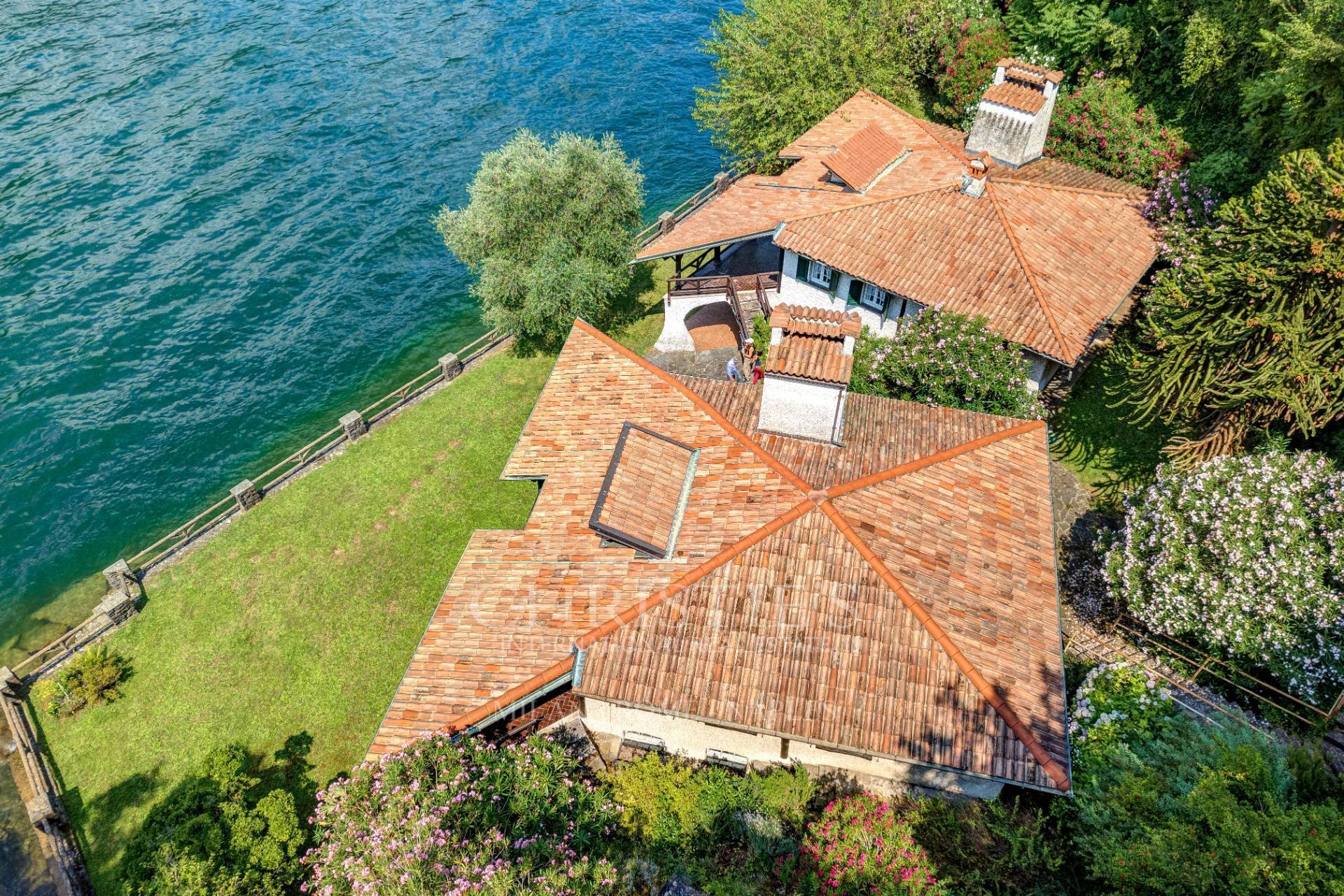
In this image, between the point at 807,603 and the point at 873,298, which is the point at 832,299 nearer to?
the point at 873,298

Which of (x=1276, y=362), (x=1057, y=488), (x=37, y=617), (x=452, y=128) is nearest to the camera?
(x=1276, y=362)

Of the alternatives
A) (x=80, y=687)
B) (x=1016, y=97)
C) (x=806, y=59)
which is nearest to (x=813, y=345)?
(x=1016, y=97)

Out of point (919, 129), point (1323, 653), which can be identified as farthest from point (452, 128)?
point (1323, 653)

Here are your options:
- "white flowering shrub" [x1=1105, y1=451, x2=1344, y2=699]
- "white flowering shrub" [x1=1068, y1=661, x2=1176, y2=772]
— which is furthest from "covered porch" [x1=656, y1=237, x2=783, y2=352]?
"white flowering shrub" [x1=1068, y1=661, x2=1176, y2=772]

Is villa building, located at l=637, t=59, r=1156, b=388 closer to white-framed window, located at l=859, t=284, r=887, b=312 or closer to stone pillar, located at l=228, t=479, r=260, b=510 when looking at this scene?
white-framed window, located at l=859, t=284, r=887, b=312

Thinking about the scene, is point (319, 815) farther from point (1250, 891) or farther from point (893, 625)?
point (1250, 891)

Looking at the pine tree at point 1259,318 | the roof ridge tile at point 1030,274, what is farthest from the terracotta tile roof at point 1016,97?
the pine tree at point 1259,318
